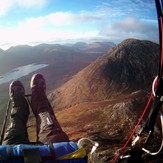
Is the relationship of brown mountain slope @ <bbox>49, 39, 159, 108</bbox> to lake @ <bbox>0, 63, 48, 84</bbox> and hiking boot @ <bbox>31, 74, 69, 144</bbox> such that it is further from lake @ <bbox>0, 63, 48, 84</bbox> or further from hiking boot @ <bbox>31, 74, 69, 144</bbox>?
lake @ <bbox>0, 63, 48, 84</bbox>

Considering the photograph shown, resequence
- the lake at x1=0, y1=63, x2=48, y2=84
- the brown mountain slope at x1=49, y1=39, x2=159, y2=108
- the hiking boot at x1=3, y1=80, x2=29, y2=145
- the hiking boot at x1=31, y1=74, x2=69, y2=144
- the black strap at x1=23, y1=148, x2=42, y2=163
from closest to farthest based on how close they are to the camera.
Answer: the black strap at x1=23, y1=148, x2=42, y2=163
the hiking boot at x1=31, y1=74, x2=69, y2=144
the hiking boot at x1=3, y1=80, x2=29, y2=145
the brown mountain slope at x1=49, y1=39, x2=159, y2=108
the lake at x1=0, y1=63, x2=48, y2=84

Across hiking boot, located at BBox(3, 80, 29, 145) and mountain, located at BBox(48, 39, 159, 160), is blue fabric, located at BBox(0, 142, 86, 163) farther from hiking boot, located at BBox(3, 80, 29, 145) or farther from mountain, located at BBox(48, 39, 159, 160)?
mountain, located at BBox(48, 39, 159, 160)

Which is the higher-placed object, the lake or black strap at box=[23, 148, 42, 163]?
black strap at box=[23, 148, 42, 163]

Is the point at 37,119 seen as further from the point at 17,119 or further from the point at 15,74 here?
the point at 15,74

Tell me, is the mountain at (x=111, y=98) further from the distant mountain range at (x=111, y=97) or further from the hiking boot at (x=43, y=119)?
the hiking boot at (x=43, y=119)

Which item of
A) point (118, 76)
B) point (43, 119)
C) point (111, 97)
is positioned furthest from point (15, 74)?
point (43, 119)

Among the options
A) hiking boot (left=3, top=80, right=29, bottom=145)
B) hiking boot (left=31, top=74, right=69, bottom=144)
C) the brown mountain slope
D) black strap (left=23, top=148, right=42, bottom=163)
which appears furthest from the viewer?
the brown mountain slope

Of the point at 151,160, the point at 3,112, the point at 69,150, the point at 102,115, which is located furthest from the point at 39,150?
the point at 3,112

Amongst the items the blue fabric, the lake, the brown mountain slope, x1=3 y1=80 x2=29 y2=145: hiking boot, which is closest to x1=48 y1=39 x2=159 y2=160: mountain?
the brown mountain slope

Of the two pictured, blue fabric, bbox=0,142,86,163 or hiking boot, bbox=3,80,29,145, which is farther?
hiking boot, bbox=3,80,29,145
